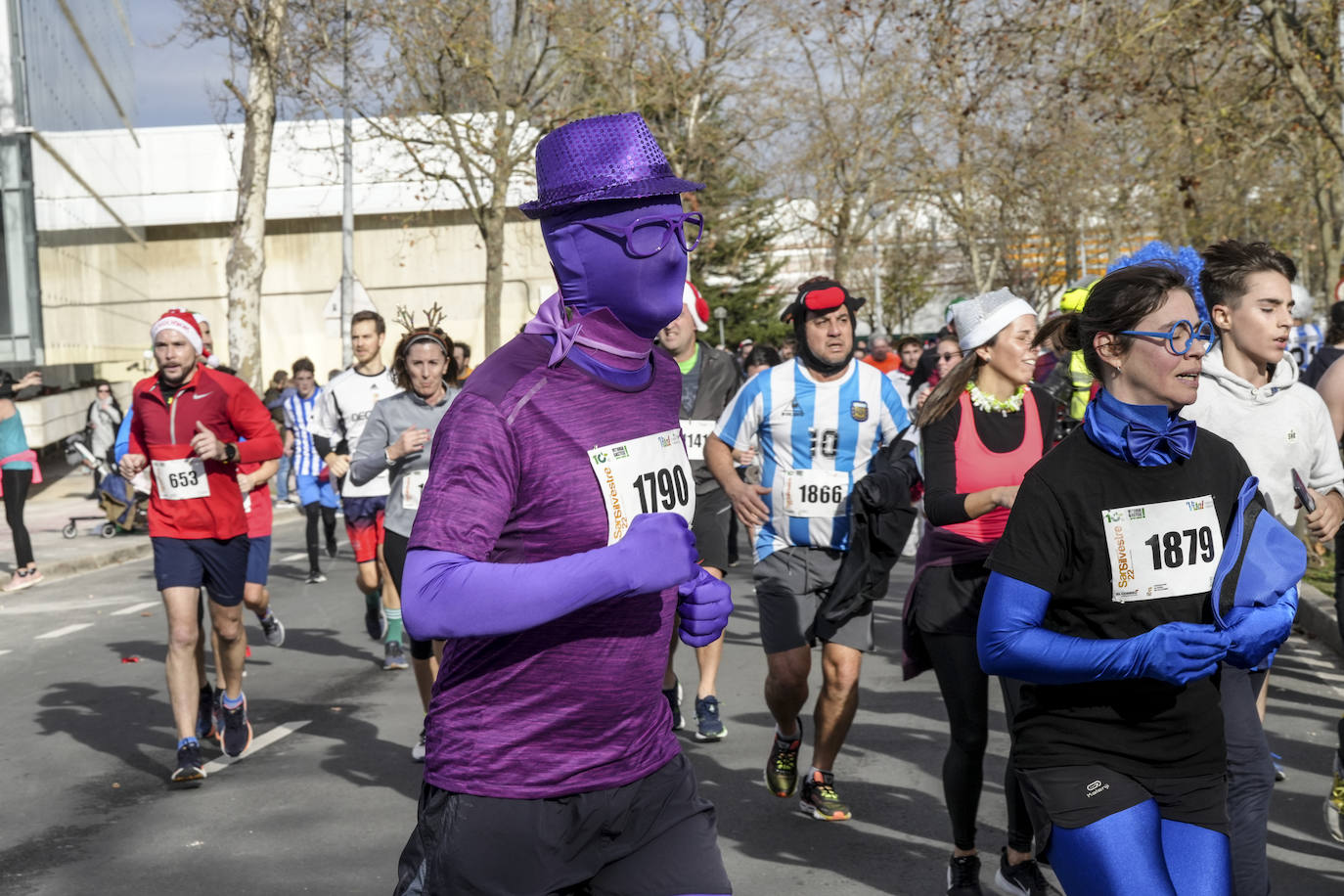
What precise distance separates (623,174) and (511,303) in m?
40.1

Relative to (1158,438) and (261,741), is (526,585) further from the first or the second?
(261,741)

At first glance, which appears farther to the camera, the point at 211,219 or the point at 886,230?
the point at 886,230

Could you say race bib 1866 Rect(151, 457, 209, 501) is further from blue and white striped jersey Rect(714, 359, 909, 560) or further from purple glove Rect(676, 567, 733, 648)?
purple glove Rect(676, 567, 733, 648)

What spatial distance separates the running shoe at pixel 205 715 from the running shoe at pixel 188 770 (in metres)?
0.90

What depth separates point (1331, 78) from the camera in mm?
16234

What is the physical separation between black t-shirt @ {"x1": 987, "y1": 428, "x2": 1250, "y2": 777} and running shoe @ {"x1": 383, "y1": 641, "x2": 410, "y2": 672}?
704cm

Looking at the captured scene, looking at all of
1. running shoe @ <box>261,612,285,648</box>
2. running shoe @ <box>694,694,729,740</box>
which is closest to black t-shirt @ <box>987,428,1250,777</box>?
running shoe @ <box>694,694,729,740</box>

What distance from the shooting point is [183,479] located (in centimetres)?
724

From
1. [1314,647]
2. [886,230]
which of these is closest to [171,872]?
[1314,647]

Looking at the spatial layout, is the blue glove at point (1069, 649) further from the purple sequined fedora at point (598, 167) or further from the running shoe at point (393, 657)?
the running shoe at point (393, 657)

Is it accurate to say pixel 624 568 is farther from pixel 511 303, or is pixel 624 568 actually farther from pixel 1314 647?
pixel 511 303

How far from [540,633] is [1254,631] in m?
1.39

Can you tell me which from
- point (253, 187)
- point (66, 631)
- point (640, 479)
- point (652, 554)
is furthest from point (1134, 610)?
point (253, 187)

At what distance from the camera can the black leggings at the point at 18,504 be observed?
14328 mm
